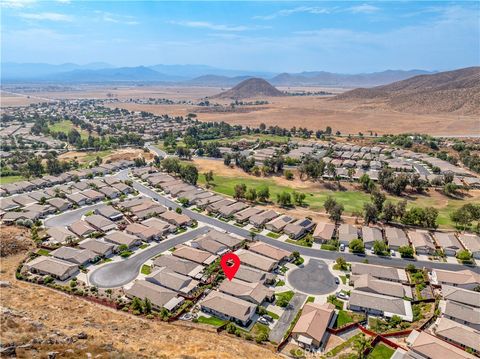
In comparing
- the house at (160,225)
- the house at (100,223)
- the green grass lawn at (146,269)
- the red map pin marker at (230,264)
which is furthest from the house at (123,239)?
the red map pin marker at (230,264)

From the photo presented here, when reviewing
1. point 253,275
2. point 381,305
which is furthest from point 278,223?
point 381,305

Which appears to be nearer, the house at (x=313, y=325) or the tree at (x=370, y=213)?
the house at (x=313, y=325)

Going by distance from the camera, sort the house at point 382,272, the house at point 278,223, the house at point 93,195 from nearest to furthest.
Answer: the house at point 382,272, the house at point 278,223, the house at point 93,195

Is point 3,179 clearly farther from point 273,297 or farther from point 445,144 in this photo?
point 445,144

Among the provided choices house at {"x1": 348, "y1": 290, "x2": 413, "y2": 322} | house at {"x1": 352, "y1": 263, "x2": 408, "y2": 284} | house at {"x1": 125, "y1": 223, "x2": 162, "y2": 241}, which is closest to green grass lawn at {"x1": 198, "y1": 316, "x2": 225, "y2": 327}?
house at {"x1": 348, "y1": 290, "x2": 413, "y2": 322}

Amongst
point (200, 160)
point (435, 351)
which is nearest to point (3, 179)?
point (200, 160)

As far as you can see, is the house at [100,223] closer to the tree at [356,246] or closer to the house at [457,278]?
the tree at [356,246]

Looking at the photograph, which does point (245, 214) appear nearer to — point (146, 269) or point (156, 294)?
point (146, 269)
